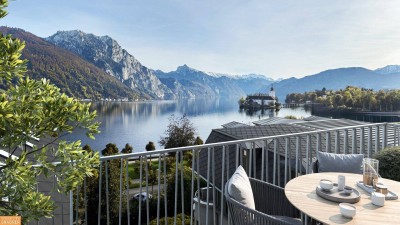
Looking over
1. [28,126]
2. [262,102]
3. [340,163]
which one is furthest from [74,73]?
[28,126]

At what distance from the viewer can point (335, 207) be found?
1.88 meters

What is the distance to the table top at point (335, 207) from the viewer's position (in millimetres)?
1695

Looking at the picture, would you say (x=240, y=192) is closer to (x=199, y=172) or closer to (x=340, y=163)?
(x=340, y=163)

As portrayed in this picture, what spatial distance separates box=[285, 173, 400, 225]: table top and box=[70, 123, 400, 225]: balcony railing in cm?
73

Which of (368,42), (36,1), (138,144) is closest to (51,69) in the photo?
(138,144)

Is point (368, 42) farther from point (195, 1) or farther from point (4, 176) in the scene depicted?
point (4, 176)

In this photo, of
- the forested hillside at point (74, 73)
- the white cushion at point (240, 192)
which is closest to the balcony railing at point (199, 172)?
the white cushion at point (240, 192)

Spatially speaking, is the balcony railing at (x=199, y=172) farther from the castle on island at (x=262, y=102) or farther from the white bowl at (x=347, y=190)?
the castle on island at (x=262, y=102)

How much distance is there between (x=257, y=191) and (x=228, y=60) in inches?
→ 6093

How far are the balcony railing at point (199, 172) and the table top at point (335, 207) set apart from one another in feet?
2.41

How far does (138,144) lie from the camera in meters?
41.0

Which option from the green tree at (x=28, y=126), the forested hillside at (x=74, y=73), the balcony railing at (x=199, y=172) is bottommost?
the balcony railing at (x=199, y=172)

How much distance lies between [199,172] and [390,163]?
278cm

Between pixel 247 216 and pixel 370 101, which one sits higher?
pixel 370 101
